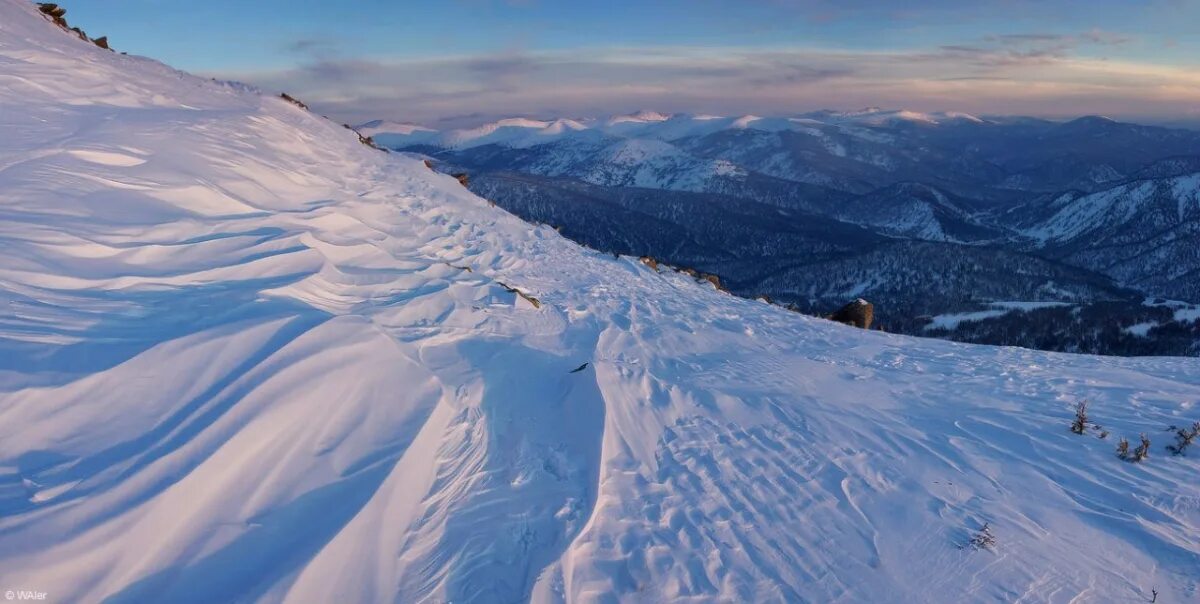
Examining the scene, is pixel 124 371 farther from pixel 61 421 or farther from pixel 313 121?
pixel 313 121

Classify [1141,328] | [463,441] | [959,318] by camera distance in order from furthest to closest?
[959,318]
[1141,328]
[463,441]

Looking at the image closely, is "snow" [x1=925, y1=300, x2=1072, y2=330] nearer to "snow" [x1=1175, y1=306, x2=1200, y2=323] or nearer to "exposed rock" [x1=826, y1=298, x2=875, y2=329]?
"snow" [x1=1175, y1=306, x2=1200, y2=323]

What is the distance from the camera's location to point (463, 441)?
20.3ft

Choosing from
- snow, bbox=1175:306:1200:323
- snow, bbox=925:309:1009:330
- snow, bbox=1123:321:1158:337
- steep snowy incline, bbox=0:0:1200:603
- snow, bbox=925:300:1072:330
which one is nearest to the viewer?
steep snowy incline, bbox=0:0:1200:603

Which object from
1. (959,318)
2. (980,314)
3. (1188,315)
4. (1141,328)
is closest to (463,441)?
(959,318)

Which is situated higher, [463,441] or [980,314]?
[463,441]

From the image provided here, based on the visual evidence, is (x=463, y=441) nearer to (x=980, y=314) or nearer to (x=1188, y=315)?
(x=980, y=314)

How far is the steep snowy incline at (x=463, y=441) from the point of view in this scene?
171 inches

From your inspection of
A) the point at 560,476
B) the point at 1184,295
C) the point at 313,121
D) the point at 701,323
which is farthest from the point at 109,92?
the point at 1184,295

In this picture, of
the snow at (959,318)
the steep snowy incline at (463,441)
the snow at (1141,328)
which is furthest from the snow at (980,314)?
the steep snowy incline at (463,441)

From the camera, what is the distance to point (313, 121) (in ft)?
79.5

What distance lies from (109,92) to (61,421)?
1547 cm

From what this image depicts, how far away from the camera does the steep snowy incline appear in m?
4.34

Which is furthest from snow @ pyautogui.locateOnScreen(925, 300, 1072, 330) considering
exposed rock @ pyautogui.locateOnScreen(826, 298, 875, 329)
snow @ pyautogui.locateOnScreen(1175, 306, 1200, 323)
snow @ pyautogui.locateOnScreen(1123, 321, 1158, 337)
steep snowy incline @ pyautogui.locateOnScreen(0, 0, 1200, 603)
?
steep snowy incline @ pyautogui.locateOnScreen(0, 0, 1200, 603)
